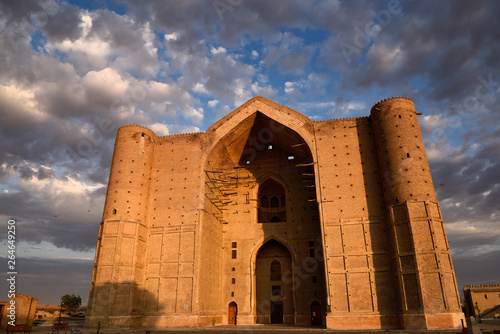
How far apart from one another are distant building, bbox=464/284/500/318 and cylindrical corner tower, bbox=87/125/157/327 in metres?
36.0

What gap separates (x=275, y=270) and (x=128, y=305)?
12852 millimetres

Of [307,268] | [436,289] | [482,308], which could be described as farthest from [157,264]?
[482,308]

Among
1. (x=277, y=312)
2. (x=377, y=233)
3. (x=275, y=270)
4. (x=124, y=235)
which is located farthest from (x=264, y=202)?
(x=124, y=235)

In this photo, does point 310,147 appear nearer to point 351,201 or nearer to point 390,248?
point 351,201

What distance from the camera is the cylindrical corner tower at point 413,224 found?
64.5ft

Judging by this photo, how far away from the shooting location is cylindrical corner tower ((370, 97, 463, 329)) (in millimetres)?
19656

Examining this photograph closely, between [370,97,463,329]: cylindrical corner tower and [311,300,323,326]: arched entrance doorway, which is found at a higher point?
[370,97,463,329]: cylindrical corner tower

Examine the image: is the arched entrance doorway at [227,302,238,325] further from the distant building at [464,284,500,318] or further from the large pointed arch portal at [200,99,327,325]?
the distant building at [464,284,500,318]

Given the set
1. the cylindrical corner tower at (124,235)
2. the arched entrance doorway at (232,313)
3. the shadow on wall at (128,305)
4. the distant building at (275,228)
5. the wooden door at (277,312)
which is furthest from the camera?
the wooden door at (277,312)

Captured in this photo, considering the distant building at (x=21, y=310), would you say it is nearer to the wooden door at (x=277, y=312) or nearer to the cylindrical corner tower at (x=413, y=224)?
the wooden door at (x=277, y=312)

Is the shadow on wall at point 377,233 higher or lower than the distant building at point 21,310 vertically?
higher

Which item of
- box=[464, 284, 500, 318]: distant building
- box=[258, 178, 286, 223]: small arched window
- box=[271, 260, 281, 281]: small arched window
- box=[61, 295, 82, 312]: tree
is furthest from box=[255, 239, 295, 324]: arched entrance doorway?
box=[61, 295, 82, 312]: tree

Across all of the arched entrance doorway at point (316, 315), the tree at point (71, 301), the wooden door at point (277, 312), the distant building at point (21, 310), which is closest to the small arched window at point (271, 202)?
the wooden door at point (277, 312)

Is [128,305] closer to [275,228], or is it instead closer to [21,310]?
[21,310]
